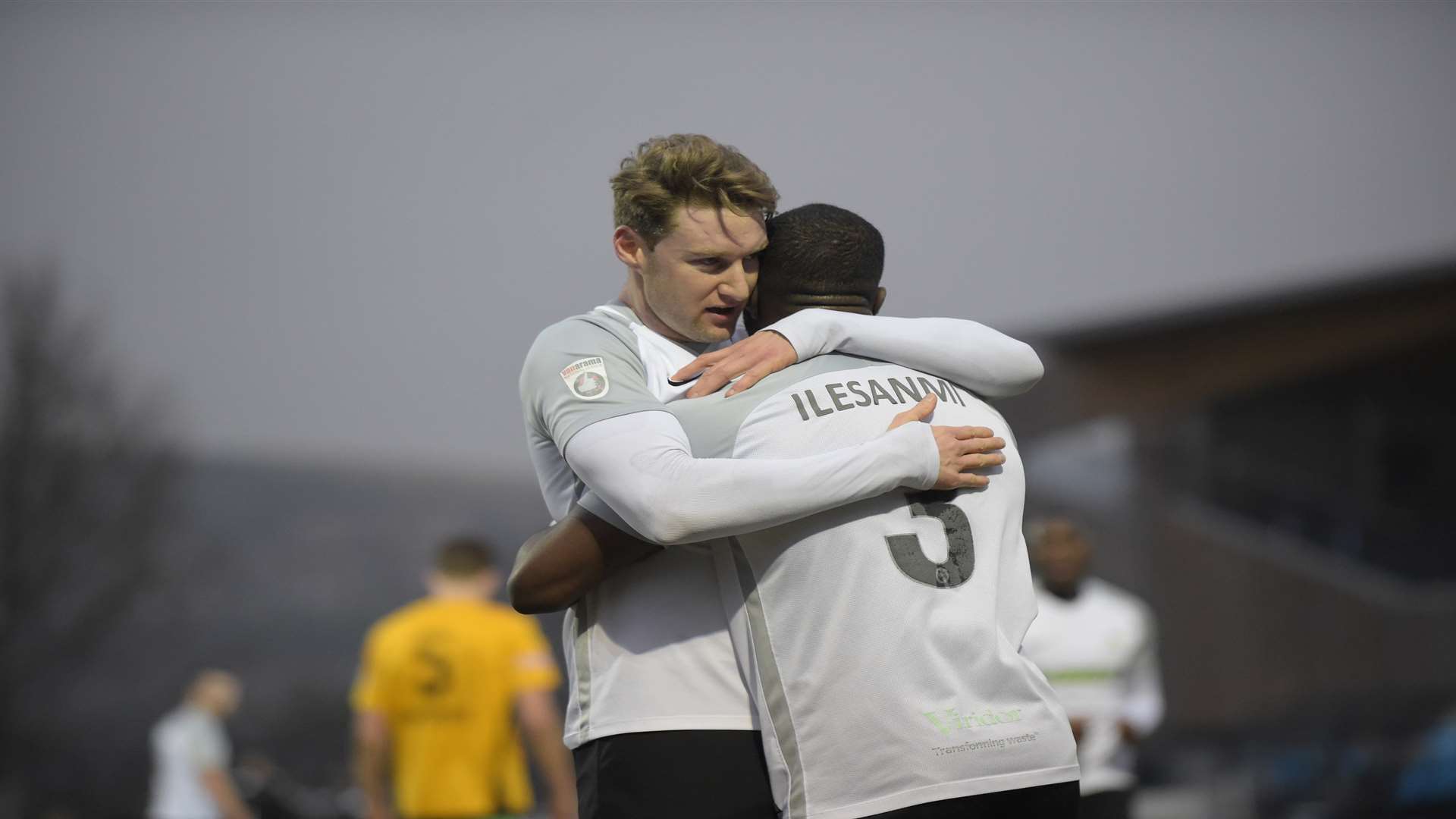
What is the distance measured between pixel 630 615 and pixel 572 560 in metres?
0.17

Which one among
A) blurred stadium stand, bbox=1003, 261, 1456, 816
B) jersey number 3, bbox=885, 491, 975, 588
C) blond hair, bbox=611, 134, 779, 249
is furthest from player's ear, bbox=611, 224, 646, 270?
blurred stadium stand, bbox=1003, 261, 1456, 816

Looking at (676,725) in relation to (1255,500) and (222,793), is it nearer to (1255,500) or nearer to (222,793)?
(222,793)

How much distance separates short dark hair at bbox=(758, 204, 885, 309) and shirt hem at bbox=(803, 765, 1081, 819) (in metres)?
0.87

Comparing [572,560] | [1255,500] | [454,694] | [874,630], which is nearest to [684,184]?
[572,560]

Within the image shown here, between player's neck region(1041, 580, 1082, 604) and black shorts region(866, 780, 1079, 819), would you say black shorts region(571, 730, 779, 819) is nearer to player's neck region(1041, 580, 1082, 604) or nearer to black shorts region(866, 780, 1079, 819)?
black shorts region(866, 780, 1079, 819)

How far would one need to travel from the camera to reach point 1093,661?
5.55 metres

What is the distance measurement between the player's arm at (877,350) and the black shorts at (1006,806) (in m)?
0.69

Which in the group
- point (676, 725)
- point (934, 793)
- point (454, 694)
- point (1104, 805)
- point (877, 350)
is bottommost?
point (1104, 805)

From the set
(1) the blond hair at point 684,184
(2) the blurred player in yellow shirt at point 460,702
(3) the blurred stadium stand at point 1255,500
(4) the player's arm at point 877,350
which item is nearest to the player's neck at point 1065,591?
(2) the blurred player in yellow shirt at point 460,702

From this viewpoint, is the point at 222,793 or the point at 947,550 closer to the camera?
the point at 947,550

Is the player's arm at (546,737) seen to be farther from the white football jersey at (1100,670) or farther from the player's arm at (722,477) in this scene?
the player's arm at (722,477)

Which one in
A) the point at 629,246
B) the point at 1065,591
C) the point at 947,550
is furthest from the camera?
the point at 1065,591

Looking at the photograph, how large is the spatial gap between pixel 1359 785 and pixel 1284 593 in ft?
43.4

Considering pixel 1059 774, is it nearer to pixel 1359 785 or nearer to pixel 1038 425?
pixel 1359 785
